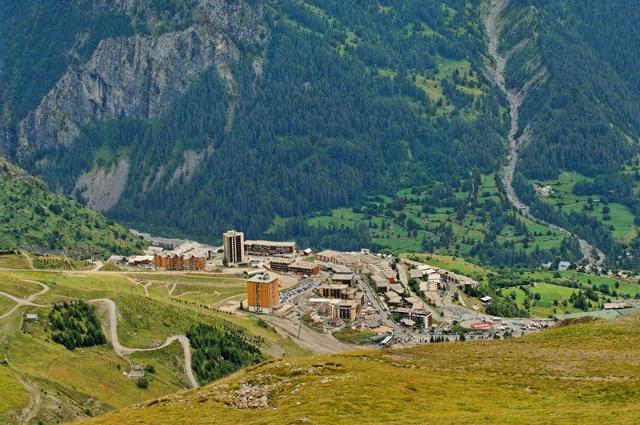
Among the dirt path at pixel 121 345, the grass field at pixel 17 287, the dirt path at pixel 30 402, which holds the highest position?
the grass field at pixel 17 287

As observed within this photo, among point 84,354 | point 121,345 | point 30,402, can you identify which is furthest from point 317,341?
point 30,402

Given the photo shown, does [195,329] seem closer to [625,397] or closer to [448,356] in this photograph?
[448,356]

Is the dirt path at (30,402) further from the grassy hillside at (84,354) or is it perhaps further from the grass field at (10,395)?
the grass field at (10,395)

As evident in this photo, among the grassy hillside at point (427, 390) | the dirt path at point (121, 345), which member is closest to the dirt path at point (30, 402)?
the dirt path at point (121, 345)

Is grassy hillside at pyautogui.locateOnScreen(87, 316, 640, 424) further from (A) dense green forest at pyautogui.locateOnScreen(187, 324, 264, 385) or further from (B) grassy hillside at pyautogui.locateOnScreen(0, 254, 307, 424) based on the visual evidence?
(A) dense green forest at pyautogui.locateOnScreen(187, 324, 264, 385)

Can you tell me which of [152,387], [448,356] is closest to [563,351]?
[448,356]

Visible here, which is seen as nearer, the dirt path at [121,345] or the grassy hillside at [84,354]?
the grassy hillside at [84,354]

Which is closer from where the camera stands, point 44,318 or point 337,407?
point 337,407
